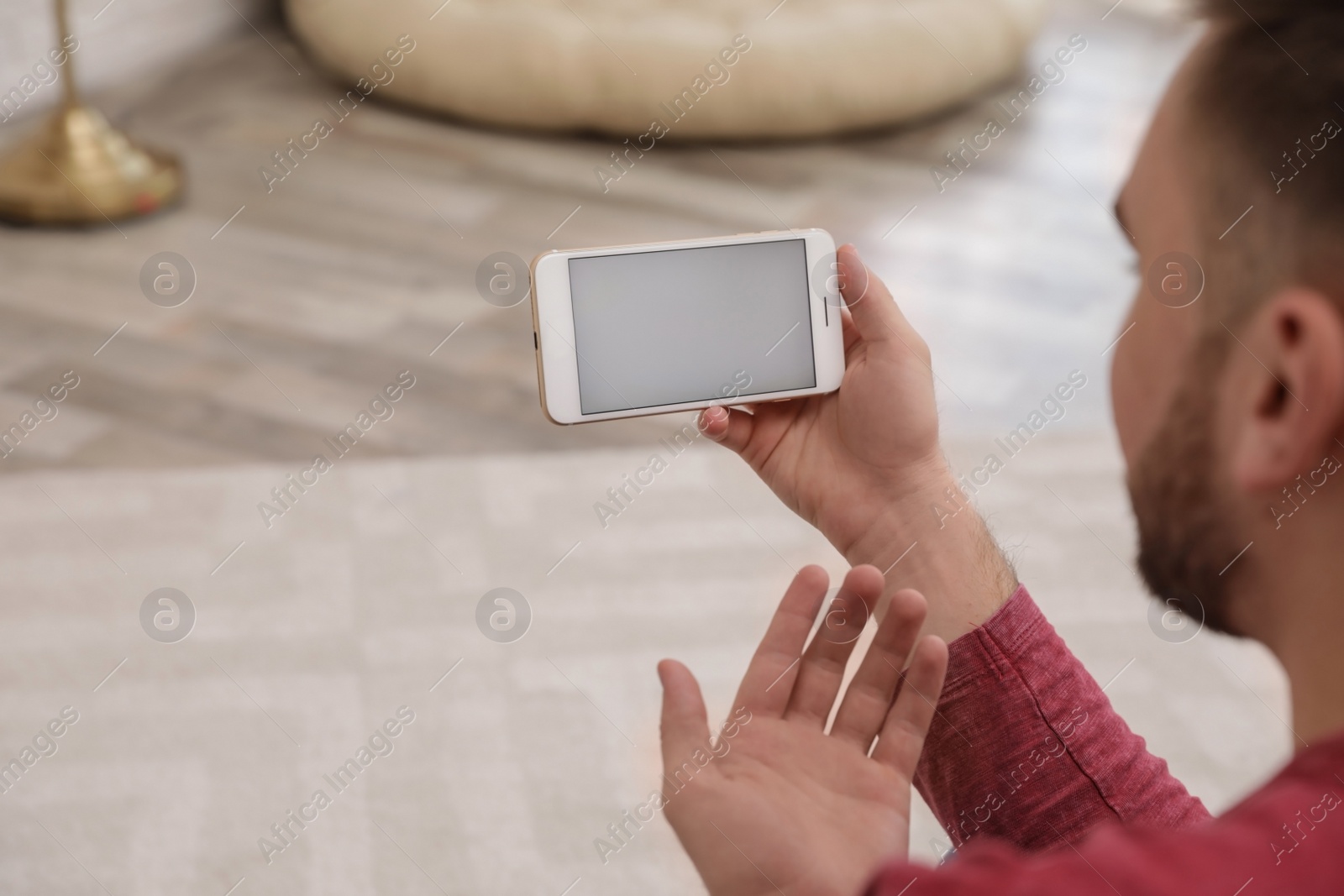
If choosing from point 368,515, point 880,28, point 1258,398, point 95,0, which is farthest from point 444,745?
point 95,0

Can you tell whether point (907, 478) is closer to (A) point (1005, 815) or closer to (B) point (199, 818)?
(A) point (1005, 815)

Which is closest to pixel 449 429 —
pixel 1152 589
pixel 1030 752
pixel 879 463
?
pixel 879 463

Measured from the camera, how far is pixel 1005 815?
862mm

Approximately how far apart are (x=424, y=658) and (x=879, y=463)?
2.70ft

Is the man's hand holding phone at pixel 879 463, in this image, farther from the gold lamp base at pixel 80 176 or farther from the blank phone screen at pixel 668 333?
the gold lamp base at pixel 80 176

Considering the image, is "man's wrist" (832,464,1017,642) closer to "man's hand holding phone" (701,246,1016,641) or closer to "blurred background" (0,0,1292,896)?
"man's hand holding phone" (701,246,1016,641)

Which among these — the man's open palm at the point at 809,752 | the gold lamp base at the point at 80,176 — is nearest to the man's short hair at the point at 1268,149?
the man's open palm at the point at 809,752

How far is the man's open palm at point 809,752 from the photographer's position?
669 mm

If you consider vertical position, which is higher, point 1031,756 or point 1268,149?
point 1268,149

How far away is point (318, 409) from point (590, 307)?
114 cm

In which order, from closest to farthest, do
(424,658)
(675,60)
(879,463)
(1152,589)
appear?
1. (1152,589)
2. (879,463)
3. (424,658)
4. (675,60)

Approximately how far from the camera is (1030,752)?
862 millimetres

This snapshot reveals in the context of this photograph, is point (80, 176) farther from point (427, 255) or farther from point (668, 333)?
point (668, 333)

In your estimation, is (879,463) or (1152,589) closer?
(1152,589)
